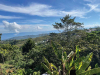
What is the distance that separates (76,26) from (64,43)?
15.0 ft

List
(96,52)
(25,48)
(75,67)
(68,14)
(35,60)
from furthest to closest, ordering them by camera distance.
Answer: (25,48) → (68,14) → (35,60) → (96,52) → (75,67)

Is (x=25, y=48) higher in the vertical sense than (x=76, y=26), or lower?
lower

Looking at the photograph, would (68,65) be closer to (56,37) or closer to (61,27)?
(56,37)

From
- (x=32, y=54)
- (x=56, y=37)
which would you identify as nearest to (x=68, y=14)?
(x=56, y=37)

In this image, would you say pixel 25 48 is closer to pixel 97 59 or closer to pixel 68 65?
pixel 97 59

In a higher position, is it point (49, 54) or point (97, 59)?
point (49, 54)

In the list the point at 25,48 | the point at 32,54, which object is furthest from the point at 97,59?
the point at 25,48

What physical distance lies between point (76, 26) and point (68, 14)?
2.86 metres

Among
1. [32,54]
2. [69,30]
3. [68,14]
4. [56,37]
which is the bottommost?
[32,54]

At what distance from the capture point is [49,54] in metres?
10.2

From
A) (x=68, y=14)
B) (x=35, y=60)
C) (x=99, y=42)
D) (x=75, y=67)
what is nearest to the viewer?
(x=75, y=67)

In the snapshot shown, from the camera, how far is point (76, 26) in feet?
47.2

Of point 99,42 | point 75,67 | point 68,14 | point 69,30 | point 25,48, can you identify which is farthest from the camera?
point 25,48

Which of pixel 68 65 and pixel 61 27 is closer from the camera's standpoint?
pixel 68 65
